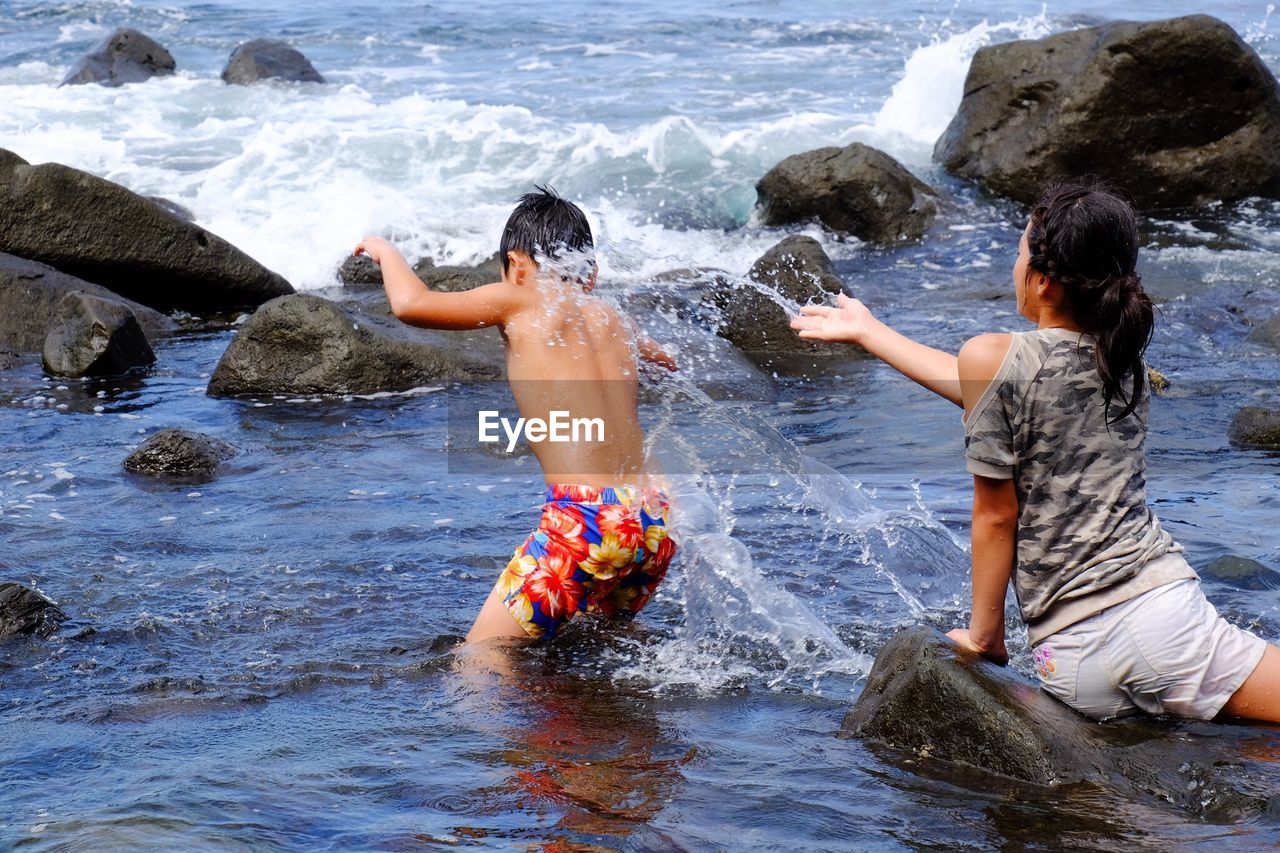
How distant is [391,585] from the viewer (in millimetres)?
5180

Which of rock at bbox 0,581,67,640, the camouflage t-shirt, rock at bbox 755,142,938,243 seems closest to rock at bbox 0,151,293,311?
rock at bbox 755,142,938,243

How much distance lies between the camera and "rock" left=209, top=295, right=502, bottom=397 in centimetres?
791

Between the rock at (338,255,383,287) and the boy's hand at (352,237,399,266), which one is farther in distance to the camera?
the rock at (338,255,383,287)

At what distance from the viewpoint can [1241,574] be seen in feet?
16.0

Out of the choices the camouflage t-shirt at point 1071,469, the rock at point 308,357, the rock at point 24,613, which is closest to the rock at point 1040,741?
the camouflage t-shirt at point 1071,469

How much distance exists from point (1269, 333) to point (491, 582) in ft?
18.1

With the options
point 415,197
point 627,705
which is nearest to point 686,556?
point 627,705

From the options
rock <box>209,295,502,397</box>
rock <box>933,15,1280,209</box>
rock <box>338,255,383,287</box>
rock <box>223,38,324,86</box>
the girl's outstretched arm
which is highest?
rock <box>223,38,324,86</box>

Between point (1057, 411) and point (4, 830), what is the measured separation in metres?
2.55

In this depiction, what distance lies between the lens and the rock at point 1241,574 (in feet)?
15.8

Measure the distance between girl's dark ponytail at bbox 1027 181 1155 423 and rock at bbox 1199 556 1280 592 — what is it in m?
1.92

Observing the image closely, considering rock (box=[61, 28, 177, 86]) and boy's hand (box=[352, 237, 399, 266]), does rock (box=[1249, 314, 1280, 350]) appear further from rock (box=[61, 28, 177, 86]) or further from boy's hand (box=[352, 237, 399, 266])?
rock (box=[61, 28, 177, 86])

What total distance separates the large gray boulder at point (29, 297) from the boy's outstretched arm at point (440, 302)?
5039 millimetres

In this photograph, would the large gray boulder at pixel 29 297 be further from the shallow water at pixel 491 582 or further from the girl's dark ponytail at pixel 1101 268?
the girl's dark ponytail at pixel 1101 268
